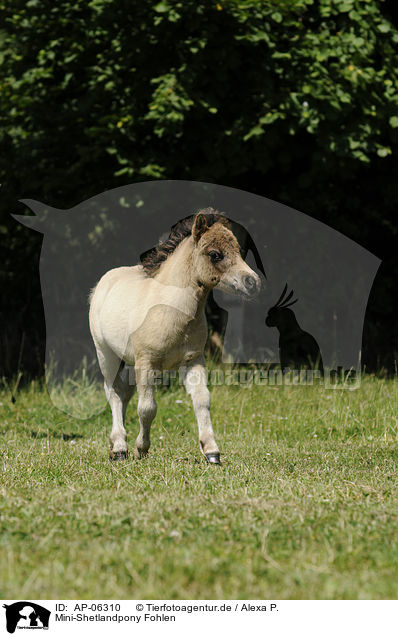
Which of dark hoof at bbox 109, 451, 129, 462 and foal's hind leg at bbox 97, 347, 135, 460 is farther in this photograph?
foal's hind leg at bbox 97, 347, 135, 460

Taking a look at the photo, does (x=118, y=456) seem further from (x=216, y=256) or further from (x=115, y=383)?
(x=216, y=256)

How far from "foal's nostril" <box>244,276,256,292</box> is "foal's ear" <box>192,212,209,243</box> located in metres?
0.64

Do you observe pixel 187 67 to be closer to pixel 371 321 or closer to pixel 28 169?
pixel 28 169

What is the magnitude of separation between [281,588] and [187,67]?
8.11 meters

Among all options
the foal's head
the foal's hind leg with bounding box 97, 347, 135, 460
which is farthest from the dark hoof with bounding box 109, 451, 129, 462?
the foal's head

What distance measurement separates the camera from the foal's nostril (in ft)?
19.5

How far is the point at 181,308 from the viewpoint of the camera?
20.7 ft

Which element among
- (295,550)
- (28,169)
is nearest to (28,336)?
(28,169)

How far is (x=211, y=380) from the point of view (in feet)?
33.7

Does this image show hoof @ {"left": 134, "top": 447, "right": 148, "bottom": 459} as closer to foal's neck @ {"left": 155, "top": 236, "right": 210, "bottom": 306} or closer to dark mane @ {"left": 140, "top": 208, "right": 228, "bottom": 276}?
foal's neck @ {"left": 155, "top": 236, "right": 210, "bottom": 306}

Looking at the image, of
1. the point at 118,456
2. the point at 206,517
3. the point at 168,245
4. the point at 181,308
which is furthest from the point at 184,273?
the point at 206,517
